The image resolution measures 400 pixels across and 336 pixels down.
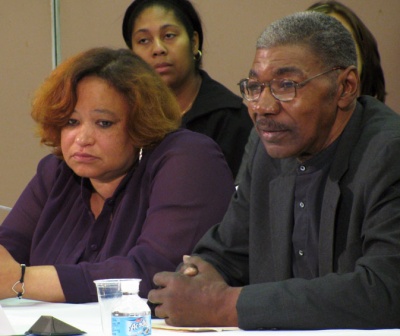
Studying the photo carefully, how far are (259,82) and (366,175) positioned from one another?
13.9 inches

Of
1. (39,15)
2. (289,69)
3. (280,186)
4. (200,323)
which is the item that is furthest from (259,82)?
(39,15)

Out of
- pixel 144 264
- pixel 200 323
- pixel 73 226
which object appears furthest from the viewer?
pixel 73 226

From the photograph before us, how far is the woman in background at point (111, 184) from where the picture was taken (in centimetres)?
258

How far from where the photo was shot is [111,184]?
291cm

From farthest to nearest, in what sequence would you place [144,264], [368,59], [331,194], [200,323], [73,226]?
1. [368,59]
2. [73,226]
3. [144,264]
4. [331,194]
5. [200,323]

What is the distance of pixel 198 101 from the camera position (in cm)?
371

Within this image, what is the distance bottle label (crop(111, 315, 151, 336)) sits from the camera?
170 cm

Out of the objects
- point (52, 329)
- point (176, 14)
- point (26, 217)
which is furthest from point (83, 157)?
point (176, 14)

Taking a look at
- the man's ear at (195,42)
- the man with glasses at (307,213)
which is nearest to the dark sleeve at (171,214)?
the man with glasses at (307,213)

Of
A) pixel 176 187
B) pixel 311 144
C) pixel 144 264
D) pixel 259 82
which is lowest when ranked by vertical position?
pixel 144 264

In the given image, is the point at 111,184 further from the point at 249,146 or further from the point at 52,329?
the point at 52,329

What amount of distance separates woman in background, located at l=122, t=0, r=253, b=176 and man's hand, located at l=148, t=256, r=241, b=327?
5.05ft

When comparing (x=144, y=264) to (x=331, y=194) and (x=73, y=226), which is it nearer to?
(x=73, y=226)

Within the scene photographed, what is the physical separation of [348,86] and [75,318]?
890 millimetres
